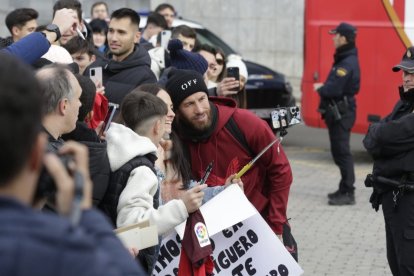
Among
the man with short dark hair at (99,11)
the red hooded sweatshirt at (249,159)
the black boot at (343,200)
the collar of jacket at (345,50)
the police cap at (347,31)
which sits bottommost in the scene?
the black boot at (343,200)

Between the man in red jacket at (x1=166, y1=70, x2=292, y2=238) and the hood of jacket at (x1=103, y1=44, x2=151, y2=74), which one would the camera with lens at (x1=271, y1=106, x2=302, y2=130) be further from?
the hood of jacket at (x1=103, y1=44, x2=151, y2=74)

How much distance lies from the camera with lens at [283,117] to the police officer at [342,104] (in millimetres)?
5411

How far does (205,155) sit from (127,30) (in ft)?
7.73

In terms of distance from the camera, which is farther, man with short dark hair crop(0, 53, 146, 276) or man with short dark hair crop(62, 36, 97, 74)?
man with short dark hair crop(62, 36, 97, 74)

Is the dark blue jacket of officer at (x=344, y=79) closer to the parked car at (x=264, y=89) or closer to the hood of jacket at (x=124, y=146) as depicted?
the parked car at (x=264, y=89)

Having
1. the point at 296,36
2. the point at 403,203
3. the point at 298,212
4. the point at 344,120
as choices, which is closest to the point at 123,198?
the point at 403,203

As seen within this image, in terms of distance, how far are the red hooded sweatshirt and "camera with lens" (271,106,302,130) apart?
0.18 ft

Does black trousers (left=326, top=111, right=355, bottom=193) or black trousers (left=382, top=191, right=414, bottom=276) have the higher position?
black trousers (left=382, top=191, right=414, bottom=276)

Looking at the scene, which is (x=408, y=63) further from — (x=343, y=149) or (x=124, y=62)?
(x=343, y=149)

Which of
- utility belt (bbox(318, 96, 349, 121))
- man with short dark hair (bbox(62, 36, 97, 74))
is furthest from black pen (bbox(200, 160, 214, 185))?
utility belt (bbox(318, 96, 349, 121))

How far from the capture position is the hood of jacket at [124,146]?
450cm

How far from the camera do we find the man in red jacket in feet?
19.2

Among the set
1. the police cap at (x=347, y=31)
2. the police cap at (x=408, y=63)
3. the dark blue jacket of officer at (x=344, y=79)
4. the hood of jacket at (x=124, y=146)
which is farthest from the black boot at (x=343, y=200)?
the hood of jacket at (x=124, y=146)

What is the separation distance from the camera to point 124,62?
7.68m
